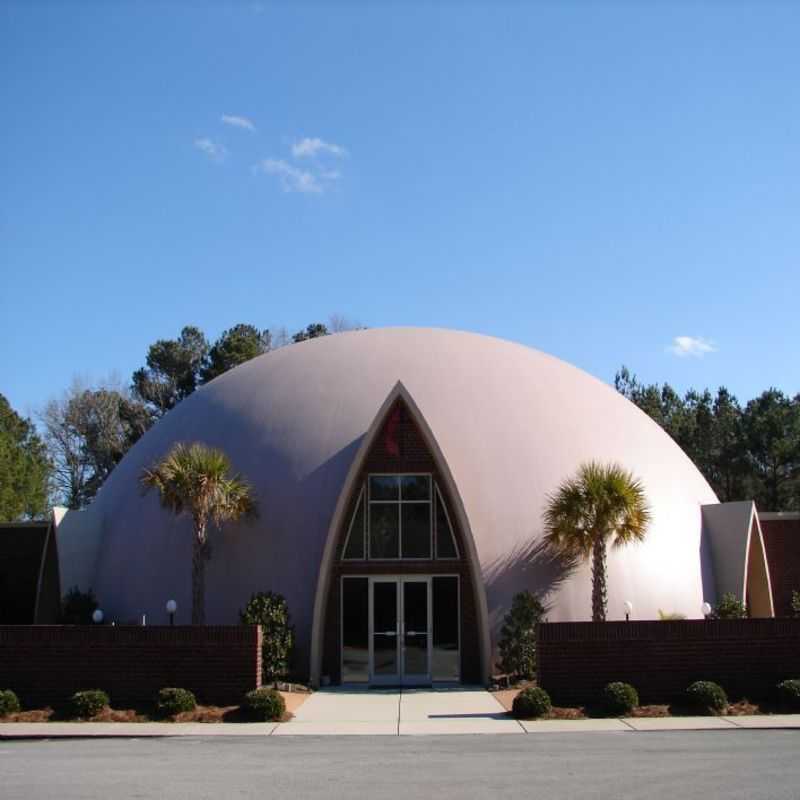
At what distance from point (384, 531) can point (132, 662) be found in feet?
21.6

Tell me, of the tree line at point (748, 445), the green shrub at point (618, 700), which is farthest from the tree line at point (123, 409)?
the green shrub at point (618, 700)

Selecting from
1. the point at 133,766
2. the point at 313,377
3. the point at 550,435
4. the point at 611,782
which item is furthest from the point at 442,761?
the point at 313,377

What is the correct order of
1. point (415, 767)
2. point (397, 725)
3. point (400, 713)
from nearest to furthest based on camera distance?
point (415, 767) → point (397, 725) → point (400, 713)

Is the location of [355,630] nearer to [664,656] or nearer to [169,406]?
[664,656]

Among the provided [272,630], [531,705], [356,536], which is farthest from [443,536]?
[531,705]

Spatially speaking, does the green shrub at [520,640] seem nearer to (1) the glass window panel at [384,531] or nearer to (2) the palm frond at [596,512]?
(2) the palm frond at [596,512]

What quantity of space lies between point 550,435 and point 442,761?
12139 mm

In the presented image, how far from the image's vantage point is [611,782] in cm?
1152

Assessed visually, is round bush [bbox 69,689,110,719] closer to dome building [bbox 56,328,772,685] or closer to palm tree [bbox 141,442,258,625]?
palm tree [bbox 141,442,258,625]

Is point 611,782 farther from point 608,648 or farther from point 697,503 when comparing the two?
point 697,503

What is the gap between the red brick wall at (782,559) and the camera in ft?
92.1

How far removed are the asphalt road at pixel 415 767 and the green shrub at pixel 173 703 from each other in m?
1.89

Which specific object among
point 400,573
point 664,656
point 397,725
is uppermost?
point 400,573

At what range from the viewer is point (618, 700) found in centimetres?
1747
